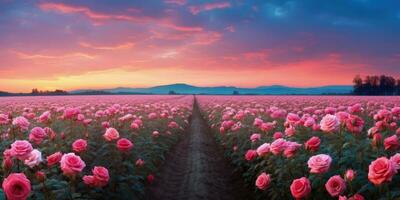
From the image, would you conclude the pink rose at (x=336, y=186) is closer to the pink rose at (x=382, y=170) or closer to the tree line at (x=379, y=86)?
the pink rose at (x=382, y=170)

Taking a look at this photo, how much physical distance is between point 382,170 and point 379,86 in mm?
120123

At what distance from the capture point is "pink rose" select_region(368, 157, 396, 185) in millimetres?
3732

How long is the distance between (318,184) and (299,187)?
2.45 feet

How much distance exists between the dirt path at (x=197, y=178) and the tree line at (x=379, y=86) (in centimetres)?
10843

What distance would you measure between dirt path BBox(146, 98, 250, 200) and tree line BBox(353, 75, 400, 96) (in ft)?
356

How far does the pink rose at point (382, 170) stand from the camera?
3.73m

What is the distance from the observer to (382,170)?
12.3 ft

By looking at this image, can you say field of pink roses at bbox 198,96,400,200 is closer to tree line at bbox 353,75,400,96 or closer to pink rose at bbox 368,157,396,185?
pink rose at bbox 368,157,396,185

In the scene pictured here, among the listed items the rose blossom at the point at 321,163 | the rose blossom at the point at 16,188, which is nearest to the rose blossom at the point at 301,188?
the rose blossom at the point at 321,163

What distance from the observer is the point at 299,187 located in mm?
4555

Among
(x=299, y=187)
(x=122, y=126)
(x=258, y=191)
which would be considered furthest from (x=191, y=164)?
(x=299, y=187)

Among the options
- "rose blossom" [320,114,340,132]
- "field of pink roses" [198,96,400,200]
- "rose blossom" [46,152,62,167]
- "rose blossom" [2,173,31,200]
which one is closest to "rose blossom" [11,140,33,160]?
"rose blossom" [46,152,62,167]

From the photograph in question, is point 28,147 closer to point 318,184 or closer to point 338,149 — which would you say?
point 318,184

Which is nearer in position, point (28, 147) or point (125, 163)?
point (28, 147)
